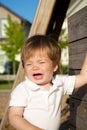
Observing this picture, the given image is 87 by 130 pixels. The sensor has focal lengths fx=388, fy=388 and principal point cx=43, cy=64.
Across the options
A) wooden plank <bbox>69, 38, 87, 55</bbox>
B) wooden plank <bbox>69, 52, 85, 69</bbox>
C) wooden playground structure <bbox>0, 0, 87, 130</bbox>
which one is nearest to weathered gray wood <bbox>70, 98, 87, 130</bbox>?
wooden playground structure <bbox>0, 0, 87, 130</bbox>

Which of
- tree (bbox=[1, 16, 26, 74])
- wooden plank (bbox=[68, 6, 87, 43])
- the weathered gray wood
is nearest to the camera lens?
wooden plank (bbox=[68, 6, 87, 43])

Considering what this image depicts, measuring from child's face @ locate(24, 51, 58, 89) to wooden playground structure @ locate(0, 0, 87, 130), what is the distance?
81cm

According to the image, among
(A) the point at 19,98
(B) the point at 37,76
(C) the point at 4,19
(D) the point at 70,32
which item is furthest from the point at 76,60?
(C) the point at 4,19

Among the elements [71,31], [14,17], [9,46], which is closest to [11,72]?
[9,46]

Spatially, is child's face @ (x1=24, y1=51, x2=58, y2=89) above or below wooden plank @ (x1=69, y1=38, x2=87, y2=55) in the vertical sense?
below

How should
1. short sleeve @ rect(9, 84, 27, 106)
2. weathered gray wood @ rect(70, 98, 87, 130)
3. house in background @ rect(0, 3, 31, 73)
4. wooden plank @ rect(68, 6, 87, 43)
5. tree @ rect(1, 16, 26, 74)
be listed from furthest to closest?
house in background @ rect(0, 3, 31, 73), tree @ rect(1, 16, 26, 74), weathered gray wood @ rect(70, 98, 87, 130), wooden plank @ rect(68, 6, 87, 43), short sleeve @ rect(9, 84, 27, 106)

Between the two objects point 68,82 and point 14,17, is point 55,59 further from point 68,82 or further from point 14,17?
point 14,17

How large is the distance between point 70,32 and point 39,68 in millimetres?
1392

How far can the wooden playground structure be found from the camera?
347 cm

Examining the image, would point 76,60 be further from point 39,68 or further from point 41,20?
point 39,68

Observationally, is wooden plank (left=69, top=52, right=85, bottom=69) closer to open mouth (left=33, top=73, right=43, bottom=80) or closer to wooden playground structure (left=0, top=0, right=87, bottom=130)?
wooden playground structure (left=0, top=0, right=87, bottom=130)

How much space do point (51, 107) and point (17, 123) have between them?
273 mm

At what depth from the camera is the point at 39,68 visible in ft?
8.45

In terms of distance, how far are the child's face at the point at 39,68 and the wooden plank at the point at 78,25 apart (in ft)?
2.87
